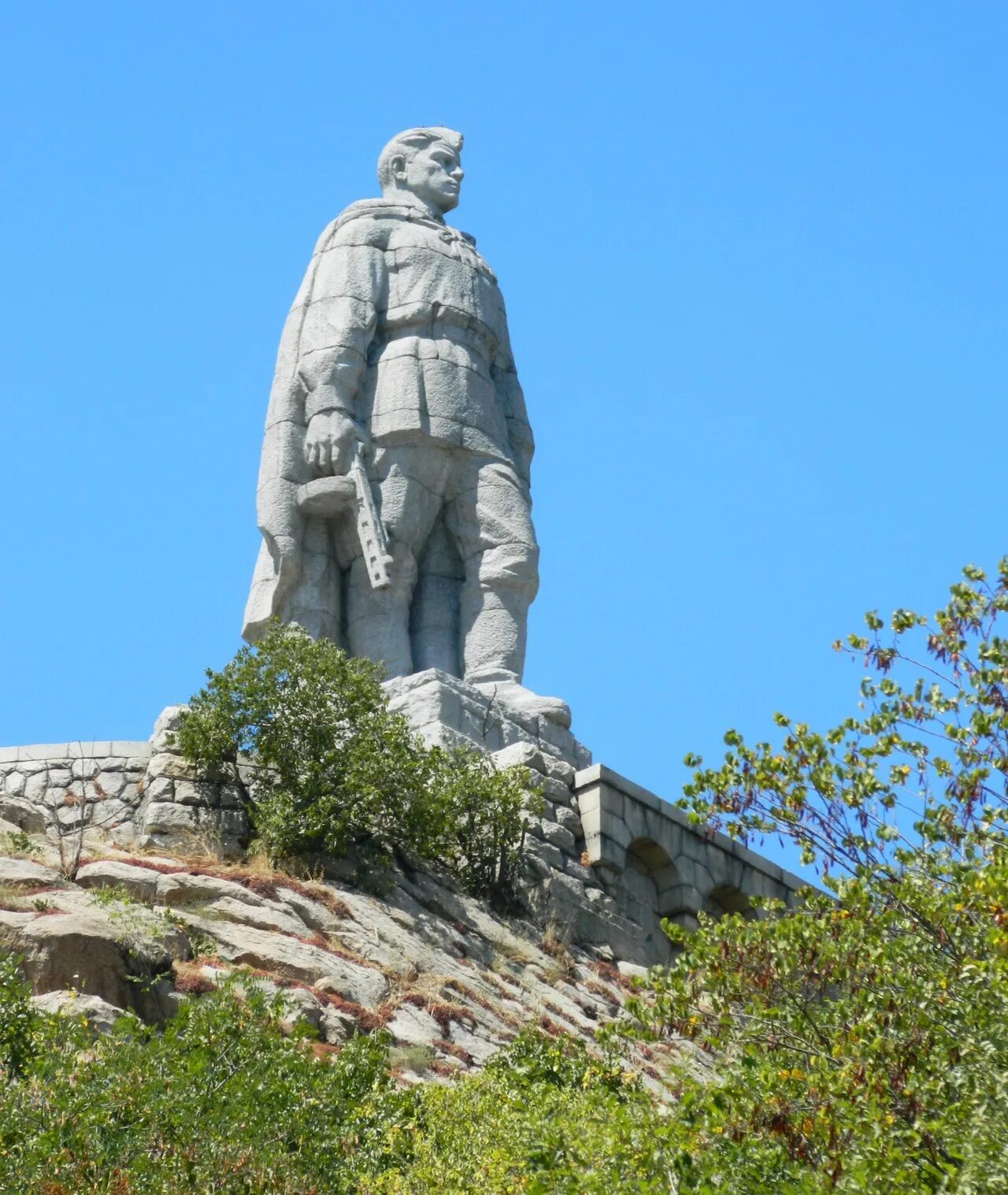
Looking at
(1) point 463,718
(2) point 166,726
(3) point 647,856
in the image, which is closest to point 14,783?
(2) point 166,726

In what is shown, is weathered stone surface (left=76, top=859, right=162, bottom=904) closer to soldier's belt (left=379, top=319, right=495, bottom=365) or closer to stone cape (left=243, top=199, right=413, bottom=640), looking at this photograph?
stone cape (left=243, top=199, right=413, bottom=640)

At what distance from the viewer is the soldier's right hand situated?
14602 mm

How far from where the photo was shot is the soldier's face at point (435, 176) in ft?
52.6

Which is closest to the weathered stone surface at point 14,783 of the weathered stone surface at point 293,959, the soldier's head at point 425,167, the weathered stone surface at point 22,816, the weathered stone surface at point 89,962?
the weathered stone surface at point 22,816

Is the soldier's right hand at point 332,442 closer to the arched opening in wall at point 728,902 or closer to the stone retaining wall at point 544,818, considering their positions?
the stone retaining wall at point 544,818

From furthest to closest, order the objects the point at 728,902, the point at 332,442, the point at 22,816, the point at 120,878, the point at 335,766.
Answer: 1. the point at 728,902
2. the point at 332,442
3. the point at 335,766
4. the point at 22,816
5. the point at 120,878

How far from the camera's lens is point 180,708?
1299cm

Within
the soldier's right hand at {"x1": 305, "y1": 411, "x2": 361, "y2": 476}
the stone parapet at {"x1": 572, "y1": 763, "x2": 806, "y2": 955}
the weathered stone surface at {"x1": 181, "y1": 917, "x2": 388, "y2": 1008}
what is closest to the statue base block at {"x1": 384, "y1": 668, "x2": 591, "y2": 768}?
the stone parapet at {"x1": 572, "y1": 763, "x2": 806, "y2": 955}

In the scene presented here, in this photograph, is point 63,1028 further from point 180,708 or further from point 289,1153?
point 180,708

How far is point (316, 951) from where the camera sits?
10.8 meters

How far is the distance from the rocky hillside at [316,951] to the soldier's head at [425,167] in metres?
5.50

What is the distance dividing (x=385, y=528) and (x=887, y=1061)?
743cm

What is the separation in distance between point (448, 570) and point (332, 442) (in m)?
1.18

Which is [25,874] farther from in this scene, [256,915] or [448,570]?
[448,570]
